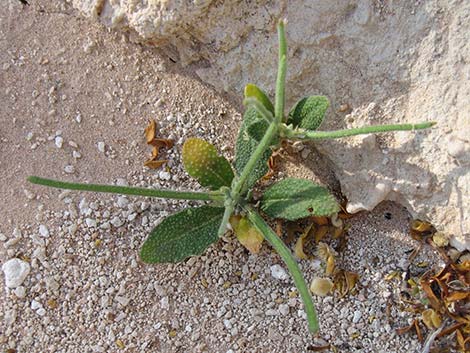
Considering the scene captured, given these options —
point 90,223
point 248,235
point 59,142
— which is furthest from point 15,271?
point 248,235

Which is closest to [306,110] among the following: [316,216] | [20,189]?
[316,216]

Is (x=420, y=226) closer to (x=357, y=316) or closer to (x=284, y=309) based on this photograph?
(x=357, y=316)

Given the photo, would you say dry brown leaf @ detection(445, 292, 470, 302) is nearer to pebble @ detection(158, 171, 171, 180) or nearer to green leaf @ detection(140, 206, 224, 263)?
green leaf @ detection(140, 206, 224, 263)

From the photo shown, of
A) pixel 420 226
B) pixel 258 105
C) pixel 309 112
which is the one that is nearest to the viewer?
pixel 258 105

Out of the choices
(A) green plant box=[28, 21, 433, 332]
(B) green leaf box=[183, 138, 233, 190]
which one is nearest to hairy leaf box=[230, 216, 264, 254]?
(A) green plant box=[28, 21, 433, 332]

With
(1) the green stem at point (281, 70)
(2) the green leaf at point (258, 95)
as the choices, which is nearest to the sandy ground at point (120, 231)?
(2) the green leaf at point (258, 95)

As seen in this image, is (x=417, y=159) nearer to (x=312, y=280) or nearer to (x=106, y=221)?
(x=312, y=280)
